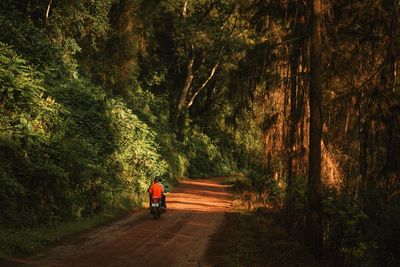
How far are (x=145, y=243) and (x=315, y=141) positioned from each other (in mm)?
5619

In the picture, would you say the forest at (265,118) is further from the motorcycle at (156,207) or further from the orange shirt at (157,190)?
the motorcycle at (156,207)

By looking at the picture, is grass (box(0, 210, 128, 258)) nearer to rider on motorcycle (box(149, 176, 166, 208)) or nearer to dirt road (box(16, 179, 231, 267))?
dirt road (box(16, 179, 231, 267))

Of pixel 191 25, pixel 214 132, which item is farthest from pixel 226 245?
pixel 214 132

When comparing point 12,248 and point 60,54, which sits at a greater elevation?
point 60,54

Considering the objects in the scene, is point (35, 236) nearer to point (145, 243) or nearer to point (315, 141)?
point (145, 243)

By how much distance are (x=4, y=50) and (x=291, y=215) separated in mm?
12852

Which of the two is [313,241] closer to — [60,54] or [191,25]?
[60,54]

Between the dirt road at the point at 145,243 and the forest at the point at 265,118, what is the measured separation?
6.27 ft

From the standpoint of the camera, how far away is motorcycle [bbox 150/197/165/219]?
18.7 metres

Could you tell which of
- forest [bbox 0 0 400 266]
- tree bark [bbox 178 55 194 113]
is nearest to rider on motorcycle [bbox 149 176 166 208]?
forest [bbox 0 0 400 266]

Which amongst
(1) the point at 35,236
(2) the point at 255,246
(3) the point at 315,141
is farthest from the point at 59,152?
(3) the point at 315,141

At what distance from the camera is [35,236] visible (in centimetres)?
1292

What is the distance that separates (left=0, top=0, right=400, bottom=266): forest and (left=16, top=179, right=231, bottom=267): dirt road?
6.27ft

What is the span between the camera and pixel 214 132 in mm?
54938
